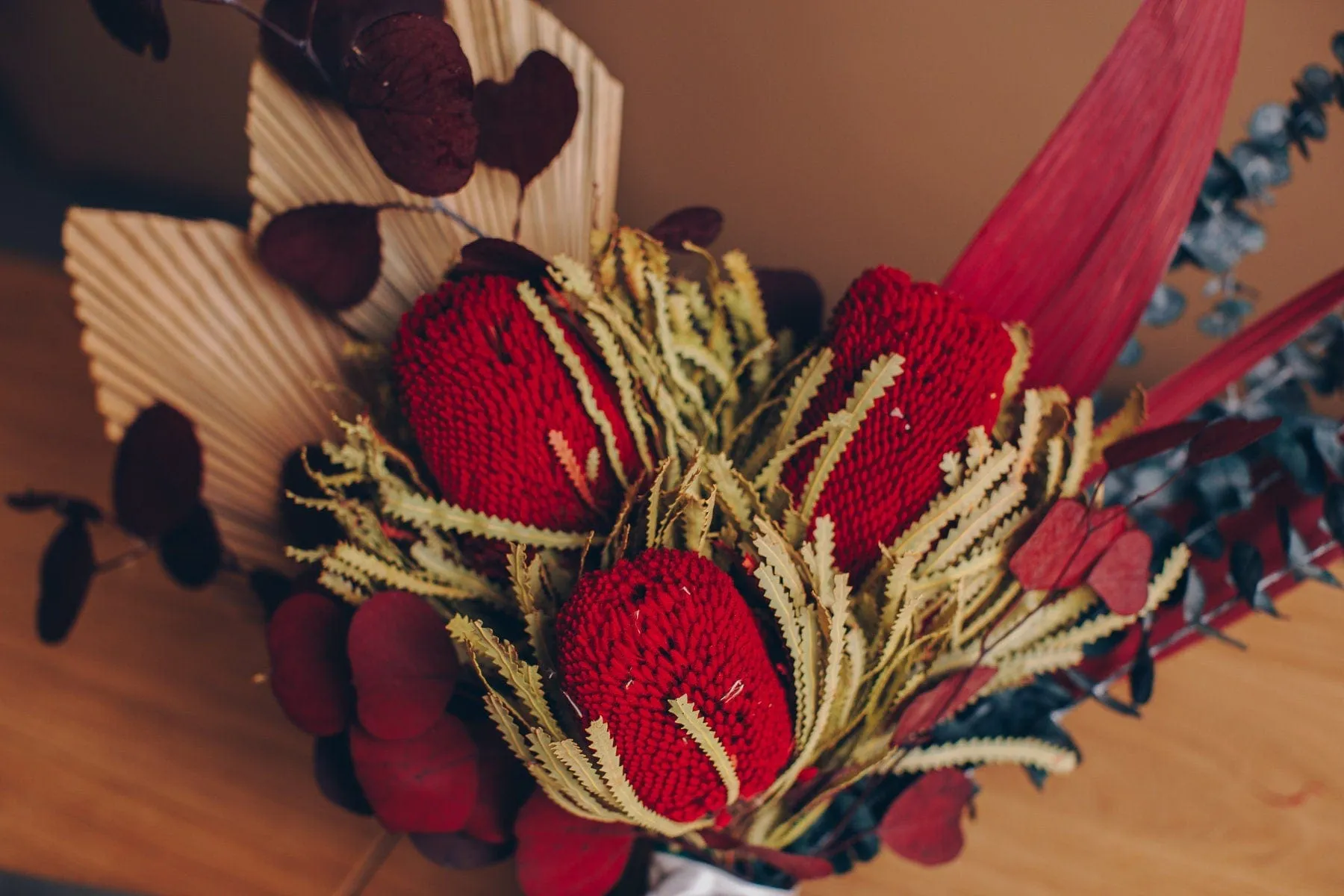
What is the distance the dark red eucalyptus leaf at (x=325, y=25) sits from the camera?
15.6 inches

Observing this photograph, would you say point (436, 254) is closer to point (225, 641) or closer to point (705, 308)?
point (705, 308)

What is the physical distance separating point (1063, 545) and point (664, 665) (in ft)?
0.57

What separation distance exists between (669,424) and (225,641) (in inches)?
14.9

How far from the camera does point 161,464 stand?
42cm

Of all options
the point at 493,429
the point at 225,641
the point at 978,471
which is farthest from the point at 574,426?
the point at 225,641

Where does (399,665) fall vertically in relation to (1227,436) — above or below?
below

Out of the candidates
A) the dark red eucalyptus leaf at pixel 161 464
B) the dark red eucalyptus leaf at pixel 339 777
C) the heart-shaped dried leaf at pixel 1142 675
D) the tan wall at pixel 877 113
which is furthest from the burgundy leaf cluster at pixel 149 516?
the heart-shaped dried leaf at pixel 1142 675

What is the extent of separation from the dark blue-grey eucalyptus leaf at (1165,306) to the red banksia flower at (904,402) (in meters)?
0.22

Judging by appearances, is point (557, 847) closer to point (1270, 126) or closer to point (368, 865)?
point (368, 865)

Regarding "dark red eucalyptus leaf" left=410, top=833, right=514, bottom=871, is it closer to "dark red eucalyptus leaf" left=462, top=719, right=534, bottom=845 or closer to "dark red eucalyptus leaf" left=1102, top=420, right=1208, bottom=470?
"dark red eucalyptus leaf" left=462, top=719, right=534, bottom=845

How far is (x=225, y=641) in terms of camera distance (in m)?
0.60

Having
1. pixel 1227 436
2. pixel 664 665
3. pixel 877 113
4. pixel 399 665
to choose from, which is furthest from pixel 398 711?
pixel 877 113

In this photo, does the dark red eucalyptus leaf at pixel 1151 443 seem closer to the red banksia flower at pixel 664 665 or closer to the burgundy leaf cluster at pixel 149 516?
the red banksia flower at pixel 664 665

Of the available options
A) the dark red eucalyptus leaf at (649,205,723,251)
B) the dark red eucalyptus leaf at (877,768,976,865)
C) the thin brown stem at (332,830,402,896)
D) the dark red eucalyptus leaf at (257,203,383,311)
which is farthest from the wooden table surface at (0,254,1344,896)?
the dark red eucalyptus leaf at (649,205,723,251)
